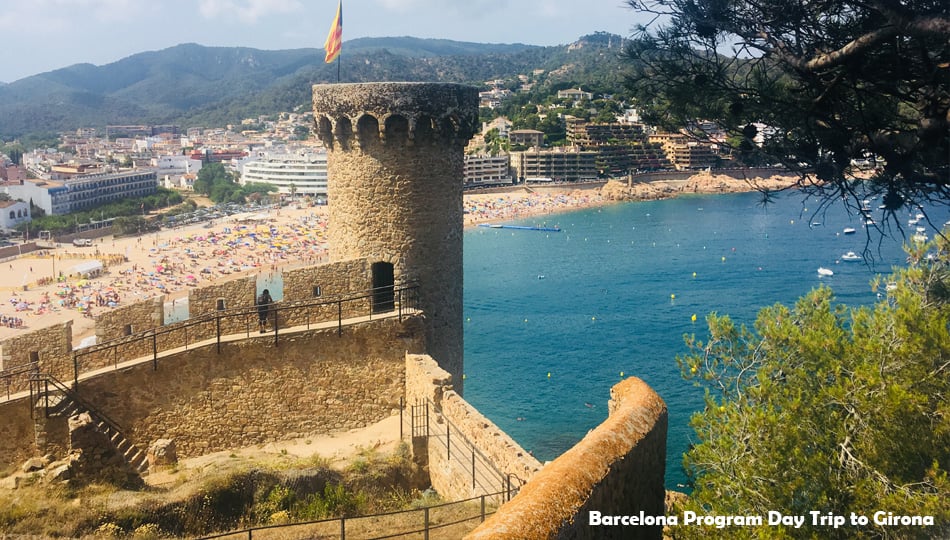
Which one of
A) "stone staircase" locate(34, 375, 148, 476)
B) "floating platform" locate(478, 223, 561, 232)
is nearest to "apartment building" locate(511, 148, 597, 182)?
"floating platform" locate(478, 223, 561, 232)

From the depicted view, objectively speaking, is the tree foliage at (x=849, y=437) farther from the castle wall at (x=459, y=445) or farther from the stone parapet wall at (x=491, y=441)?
the castle wall at (x=459, y=445)

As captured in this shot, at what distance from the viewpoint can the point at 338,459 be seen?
35.0 ft

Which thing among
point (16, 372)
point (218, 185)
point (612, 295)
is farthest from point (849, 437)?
point (218, 185)

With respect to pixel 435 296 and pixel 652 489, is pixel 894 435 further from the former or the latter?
pixel 435 296

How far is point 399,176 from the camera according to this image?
12.1 m

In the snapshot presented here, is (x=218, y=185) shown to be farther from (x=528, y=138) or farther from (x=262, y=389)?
(x=262, y=389)

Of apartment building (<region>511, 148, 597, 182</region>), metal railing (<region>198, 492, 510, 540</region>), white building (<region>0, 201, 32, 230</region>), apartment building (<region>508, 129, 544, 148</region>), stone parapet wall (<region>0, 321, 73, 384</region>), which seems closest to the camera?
metal railing (<region>198, 492, 510, 540</region>)

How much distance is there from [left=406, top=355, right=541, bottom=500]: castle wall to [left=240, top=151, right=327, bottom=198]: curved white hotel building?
100804 millimetres

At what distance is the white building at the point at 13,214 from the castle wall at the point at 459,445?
299 ft

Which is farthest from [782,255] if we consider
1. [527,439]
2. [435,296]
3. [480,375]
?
[435,296]

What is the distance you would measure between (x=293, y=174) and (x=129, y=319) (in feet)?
360

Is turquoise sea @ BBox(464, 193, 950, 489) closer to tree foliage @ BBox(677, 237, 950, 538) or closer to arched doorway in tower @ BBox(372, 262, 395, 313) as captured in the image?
tree foliage @ BBox(677, 237, 950, 538)

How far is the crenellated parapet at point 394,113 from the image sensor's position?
11.8 meters

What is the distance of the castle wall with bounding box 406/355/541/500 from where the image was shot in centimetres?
920
